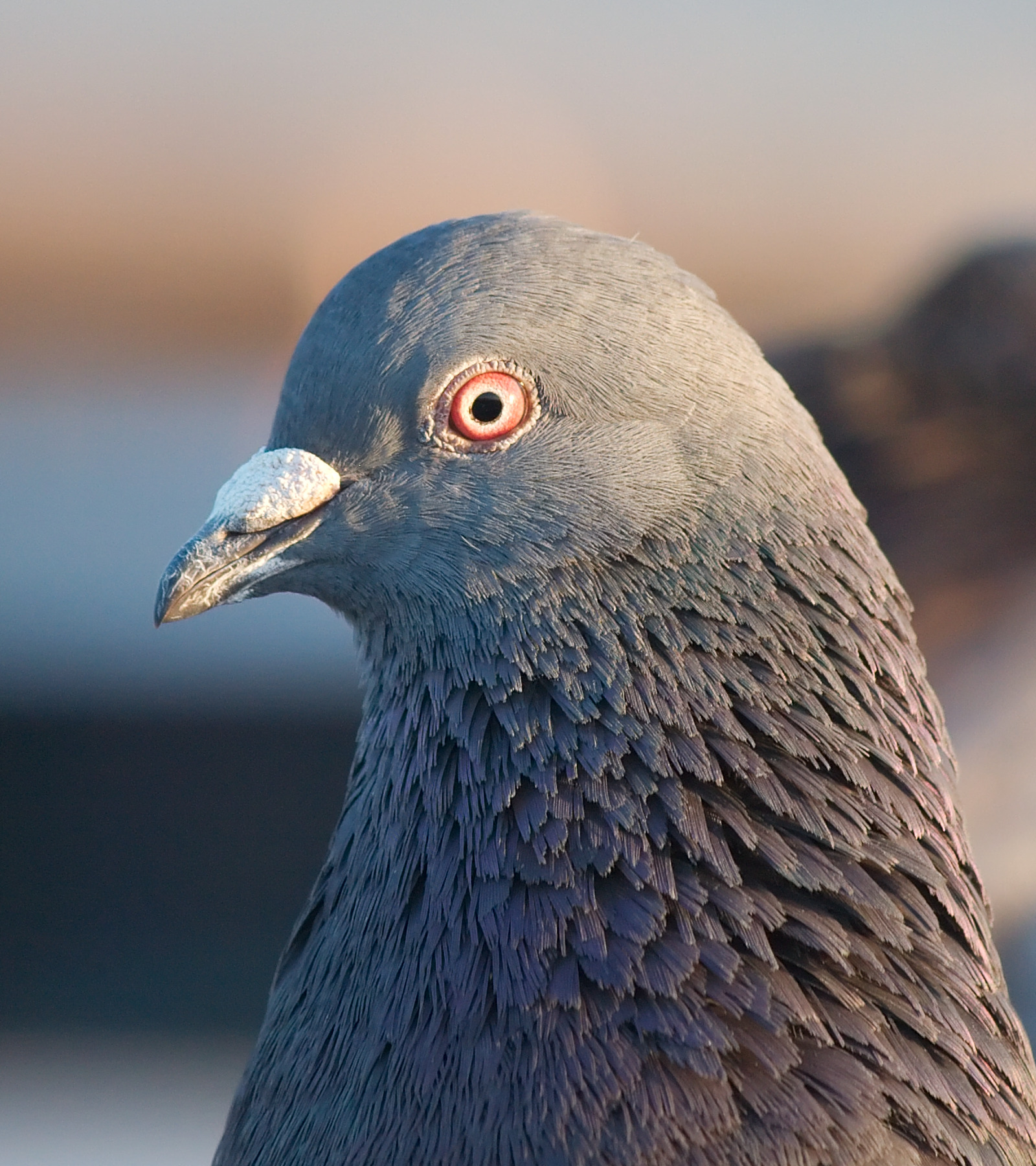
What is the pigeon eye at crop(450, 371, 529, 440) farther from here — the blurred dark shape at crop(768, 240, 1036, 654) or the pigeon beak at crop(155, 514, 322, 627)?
the blurred dark shape at crop(768, 240, 1036, 654)

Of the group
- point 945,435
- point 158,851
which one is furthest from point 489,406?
point 158,851

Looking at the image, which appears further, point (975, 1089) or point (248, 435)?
point (248, 435)

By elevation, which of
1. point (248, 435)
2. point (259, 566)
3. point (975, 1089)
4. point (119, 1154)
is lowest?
point (119, 1154)

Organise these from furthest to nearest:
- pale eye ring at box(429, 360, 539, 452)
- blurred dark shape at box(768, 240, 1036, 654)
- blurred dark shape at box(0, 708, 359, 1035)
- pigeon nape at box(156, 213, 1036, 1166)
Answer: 1. blurred dark shape at box(0, 708, 359, 1035)
2. blurred dark shape at box(768, 240, 1036, 654)
3. pale eye ring at box(429, 360, 539, 452)
4. pigeon nape at box(156, 213, 1036, 1166)

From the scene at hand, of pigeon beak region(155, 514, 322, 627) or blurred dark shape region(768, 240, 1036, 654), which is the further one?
blurred dark shape region(768, 240, 1036, 654)

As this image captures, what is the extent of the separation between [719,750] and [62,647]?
10096mm

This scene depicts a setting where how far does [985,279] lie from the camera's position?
18.3 feet

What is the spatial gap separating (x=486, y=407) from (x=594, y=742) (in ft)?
2.33

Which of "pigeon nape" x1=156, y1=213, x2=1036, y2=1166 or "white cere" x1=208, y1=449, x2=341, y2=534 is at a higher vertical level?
"white cere" x1=208, y1=449, x2=341, y2=534

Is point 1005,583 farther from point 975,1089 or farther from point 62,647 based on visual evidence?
point 62,647

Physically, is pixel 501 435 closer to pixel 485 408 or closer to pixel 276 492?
pixel 485 408

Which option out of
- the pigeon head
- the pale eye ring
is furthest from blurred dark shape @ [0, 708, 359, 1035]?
the pale eye ring

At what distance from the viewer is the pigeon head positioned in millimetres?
2676

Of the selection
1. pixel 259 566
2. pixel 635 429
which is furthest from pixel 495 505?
pixel 259 566
